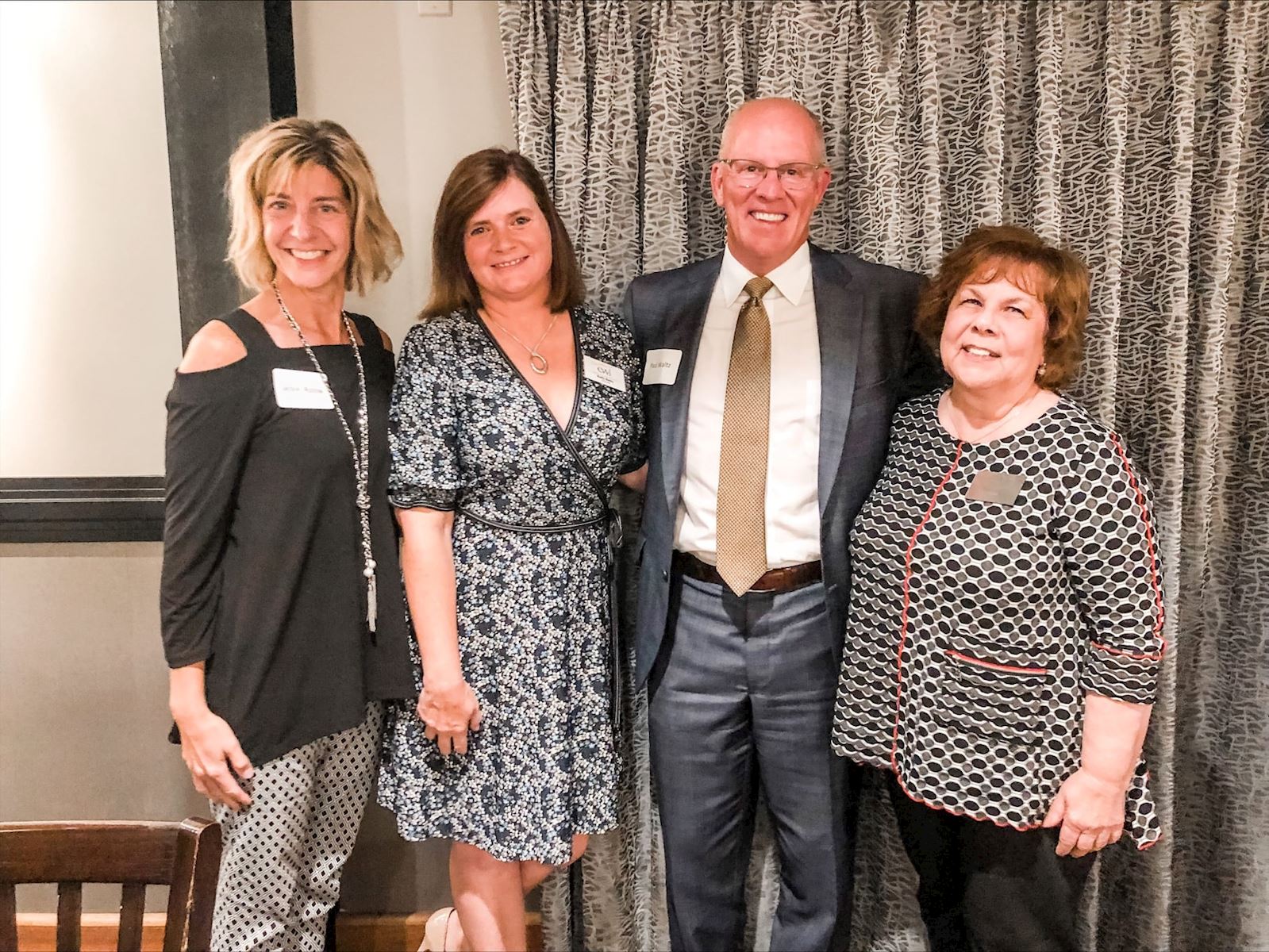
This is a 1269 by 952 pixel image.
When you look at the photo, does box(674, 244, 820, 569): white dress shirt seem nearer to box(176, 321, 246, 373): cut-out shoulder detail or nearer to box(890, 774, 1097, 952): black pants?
box(890, 774, 1097, 952): black pants

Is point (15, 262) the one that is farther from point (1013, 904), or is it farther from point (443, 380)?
point (1013, 904)

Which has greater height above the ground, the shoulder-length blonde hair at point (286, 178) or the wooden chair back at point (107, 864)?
the shoulder-length blonde hair at point (286, 178)

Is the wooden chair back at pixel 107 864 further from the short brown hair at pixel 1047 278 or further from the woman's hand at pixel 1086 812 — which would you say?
the short brown hair at pixel 1047 278

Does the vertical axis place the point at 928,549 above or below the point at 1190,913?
above

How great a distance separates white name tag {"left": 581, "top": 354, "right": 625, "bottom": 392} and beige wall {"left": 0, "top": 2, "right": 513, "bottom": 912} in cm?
73

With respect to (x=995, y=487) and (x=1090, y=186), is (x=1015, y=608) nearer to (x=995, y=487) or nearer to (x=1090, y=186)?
(x=995, y=487)

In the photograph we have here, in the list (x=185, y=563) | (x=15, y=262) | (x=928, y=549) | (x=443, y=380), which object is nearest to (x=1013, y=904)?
(x=928, y=549)

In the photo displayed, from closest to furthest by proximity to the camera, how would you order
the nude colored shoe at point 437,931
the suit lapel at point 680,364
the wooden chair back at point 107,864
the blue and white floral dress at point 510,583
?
the wooden chair back at point 107,864, the blue and white floral dress at point 510,583, the suit lapel at point 680,364, the nude colored shoe at point 437,931

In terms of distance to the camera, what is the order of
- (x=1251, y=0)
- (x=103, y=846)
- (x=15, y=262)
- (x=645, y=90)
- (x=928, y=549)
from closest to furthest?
1. (x=103, y=846)
2. (x=928, y=549)
3. (x=1251, y=0)
4. (x=645, y=90)
5. (x=15, y=262)

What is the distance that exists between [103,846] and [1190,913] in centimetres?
240

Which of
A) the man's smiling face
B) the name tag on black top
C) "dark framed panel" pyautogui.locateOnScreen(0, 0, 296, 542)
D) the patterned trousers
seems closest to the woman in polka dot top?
the name tag on black top

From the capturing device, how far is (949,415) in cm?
163

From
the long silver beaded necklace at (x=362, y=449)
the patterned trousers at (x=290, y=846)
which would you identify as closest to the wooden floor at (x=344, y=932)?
the patterned trousers at (x=290, y=846)

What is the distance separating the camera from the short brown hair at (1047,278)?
1537 mm
